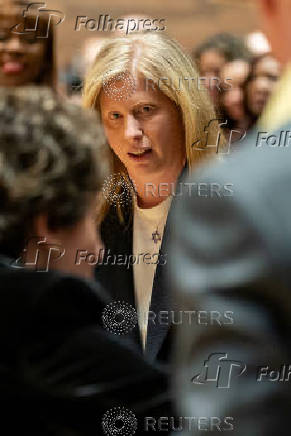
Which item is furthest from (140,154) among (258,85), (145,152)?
(258,85)

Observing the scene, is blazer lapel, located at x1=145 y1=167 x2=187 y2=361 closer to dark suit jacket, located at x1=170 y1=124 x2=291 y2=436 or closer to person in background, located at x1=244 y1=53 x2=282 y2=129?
person in background, located at x1=244 y1=53 x2=282 y2=129

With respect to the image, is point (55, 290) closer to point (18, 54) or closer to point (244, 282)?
point (18, 54)

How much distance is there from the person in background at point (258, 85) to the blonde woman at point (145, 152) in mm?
80

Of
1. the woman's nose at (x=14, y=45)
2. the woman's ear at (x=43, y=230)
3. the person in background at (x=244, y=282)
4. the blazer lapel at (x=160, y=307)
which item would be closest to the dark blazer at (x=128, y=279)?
the blazer lapel at (x=160, y=307)

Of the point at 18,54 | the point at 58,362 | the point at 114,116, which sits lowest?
the point at 58,362

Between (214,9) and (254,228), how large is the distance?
112 centimetres

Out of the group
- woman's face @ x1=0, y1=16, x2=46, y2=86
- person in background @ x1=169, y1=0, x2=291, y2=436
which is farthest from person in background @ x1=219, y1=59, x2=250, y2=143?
person in background @ x1=169, y1=0, x2=291, y2=436

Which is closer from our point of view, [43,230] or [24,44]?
[43,230]

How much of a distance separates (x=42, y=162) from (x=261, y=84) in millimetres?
418

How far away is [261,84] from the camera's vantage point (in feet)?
4.65

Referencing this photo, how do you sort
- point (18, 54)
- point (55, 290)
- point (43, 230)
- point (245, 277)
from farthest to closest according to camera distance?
point (18, 54) → point (43, 230) → point (55, 290) → point (245, 277)

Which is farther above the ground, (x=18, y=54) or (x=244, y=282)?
(x=18, y=54)

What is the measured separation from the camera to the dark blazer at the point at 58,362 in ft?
4.43

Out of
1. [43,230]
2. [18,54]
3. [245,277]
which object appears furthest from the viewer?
[18,54]
